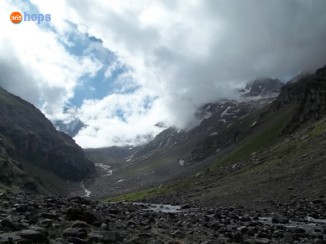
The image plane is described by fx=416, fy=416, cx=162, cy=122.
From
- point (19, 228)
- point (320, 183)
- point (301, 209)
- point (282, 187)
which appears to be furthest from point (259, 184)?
point (19, 228)

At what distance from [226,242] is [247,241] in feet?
4.37

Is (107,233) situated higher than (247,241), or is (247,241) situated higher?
(107,233)

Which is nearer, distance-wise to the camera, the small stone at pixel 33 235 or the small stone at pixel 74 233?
the small stone at pixel 33 235

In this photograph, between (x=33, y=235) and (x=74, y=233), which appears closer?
(x=33, y=235)

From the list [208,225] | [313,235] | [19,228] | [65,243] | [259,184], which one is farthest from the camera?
[259,184]

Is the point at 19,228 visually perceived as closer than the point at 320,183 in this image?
Yes

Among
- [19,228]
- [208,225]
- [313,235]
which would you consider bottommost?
[313,235]

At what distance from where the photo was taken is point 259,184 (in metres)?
85.4

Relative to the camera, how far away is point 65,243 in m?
18.4

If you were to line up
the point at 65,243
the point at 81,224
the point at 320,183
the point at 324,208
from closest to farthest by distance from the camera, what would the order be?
the point at 65,243 → the point at 81,224 → the point at 324,208 → the point at 320,183

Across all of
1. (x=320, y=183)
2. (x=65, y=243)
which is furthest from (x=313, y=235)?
(x=320, y=183)

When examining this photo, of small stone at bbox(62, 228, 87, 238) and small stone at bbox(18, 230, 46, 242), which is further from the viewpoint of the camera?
small stone at bbox(62, 228, 87, 238)

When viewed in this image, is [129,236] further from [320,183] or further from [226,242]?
[320,183]

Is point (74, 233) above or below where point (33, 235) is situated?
below
